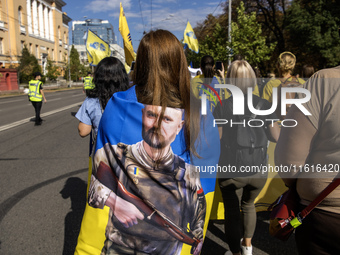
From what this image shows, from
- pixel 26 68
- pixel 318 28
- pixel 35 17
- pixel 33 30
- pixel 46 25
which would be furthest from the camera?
pixel 46 25

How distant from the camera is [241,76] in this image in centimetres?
275

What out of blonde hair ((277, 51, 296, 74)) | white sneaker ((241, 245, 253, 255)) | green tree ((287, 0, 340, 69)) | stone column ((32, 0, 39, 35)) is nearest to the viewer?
white sneaker ((241, 245, 253, 255))

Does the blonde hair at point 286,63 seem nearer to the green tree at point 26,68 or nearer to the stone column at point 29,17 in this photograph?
the green tree at point 26,68

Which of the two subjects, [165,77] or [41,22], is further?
[41,22]

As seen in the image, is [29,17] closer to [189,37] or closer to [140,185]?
[189,37]

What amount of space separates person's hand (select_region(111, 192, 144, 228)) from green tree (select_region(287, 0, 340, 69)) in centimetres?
2498

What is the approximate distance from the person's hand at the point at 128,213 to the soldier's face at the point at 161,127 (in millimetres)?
333

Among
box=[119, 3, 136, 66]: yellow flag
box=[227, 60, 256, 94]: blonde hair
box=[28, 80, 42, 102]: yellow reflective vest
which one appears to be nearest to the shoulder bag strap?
box=[227, 60, 256, 94]: blonde hair

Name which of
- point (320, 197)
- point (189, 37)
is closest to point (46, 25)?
point (189, 37)

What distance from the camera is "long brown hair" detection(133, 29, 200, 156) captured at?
1605mm

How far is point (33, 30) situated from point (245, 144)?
218ft

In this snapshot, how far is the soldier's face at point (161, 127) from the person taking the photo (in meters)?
1.60

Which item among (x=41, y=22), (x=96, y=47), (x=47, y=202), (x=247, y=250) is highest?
(x=41, y=22)

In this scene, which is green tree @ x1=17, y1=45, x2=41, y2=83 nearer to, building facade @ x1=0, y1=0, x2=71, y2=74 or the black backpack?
building facade @ x1=0, y1=0, x2=71, y2=74
